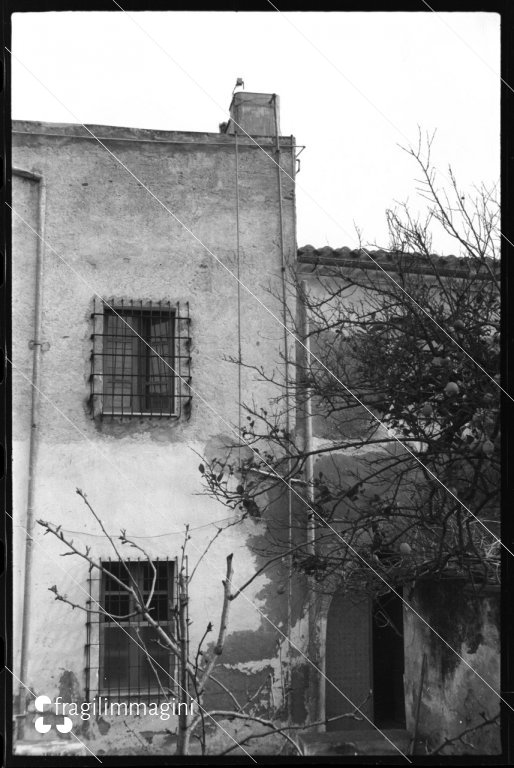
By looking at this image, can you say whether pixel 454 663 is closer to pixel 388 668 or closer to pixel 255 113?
pixel 388 668

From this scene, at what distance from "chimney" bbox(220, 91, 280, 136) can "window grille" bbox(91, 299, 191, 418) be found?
203 centimetres

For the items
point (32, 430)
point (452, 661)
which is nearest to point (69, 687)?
point (32, 430)

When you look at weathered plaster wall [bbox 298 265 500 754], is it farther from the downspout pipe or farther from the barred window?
the barred window

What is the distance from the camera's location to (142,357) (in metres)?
7.91

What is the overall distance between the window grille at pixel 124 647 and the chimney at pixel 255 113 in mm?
4322

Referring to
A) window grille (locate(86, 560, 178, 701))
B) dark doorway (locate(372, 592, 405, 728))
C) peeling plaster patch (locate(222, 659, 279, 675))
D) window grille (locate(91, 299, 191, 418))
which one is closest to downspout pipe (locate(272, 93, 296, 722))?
peeling plaster patch (locate(222, 659, 279, 675))

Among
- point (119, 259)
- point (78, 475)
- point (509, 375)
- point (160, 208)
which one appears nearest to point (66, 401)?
point (78, 475)

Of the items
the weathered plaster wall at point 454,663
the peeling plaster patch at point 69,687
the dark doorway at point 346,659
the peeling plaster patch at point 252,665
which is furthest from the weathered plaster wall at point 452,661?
the peeling plaster patch at point 69,687

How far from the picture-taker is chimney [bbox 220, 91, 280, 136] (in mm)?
8570

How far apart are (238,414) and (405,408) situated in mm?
3063

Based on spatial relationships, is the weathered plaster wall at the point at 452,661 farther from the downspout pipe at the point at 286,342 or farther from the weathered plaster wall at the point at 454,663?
the downspout pipe at the point at 286,342

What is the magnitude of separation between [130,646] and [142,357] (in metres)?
2.54

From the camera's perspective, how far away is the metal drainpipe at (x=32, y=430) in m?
7.09

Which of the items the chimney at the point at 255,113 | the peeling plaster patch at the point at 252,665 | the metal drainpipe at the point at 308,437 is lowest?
the peeling plaster patch at the point at 252,665
